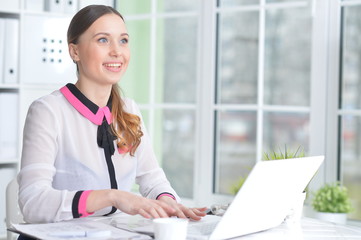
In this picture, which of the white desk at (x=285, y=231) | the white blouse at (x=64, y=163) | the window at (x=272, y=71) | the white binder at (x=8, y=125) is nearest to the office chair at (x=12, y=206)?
the white blouse at (x=64, y=163)

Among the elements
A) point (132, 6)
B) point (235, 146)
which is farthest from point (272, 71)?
point (132, 6)

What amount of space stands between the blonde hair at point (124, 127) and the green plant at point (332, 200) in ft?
4.34

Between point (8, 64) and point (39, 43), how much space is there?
232 millimetres

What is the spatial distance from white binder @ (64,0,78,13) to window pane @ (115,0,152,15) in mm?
504

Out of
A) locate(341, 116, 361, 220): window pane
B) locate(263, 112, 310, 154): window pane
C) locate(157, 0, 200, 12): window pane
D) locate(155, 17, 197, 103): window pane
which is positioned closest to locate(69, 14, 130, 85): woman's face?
locate(341, 116, 361, 220): window pane

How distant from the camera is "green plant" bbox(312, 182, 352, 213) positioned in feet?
9.88

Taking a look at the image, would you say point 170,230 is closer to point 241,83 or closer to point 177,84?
point 177,84

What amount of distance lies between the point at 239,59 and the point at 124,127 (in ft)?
28.9

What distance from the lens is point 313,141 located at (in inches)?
127

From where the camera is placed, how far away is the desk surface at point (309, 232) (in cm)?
154

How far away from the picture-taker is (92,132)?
1.92 meters

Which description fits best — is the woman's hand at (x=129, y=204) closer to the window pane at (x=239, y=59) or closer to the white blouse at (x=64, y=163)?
the white blouse at (x=64, y=163)

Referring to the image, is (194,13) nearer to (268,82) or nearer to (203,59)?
(203,59)

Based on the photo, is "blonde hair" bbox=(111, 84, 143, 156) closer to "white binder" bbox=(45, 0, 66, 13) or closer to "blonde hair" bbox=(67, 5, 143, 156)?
"blonde hair" bbox=(67, 5, 143, 156)
